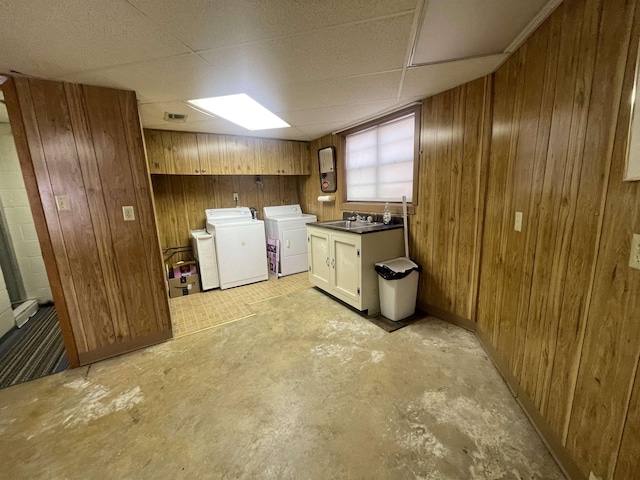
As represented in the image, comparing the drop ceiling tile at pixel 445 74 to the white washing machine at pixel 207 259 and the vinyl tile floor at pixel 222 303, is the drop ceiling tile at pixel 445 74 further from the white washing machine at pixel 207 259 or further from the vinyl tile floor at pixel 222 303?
the white washing machine at pixel 207 259

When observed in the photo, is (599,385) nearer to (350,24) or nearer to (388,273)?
(388,273)

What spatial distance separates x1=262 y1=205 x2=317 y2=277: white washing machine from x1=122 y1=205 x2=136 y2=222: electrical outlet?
195 centimetres

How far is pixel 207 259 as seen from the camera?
11.3 ft

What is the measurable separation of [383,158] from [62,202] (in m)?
3.00

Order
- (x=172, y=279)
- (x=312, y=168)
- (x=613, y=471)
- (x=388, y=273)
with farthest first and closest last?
(x=312, y=168) < (x=172, y=279) < (x=388, y=273) < (x=613, y=471)

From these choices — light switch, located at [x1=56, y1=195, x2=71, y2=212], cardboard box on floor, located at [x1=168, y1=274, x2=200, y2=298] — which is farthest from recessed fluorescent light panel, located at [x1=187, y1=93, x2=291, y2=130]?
cardboard box on floor, located at [x1=168, y1=274, x2=200, y2=298]

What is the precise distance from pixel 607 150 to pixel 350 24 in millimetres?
1240

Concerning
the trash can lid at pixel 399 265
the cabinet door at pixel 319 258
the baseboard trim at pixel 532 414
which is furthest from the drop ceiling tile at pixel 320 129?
the baseboard trim at pixel 532 414

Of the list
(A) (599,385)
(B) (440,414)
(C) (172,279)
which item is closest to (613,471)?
(A) (599,385)

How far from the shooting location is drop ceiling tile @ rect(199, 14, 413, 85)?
4.42ft

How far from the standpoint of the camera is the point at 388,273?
2406 mm

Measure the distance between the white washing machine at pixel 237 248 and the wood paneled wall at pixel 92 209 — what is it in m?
1.20

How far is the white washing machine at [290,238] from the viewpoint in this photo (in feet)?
12.7

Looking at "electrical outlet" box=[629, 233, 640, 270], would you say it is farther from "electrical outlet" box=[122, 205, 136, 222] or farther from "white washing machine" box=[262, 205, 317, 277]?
"white washing machine" box=[262, 205, 317, 277]
